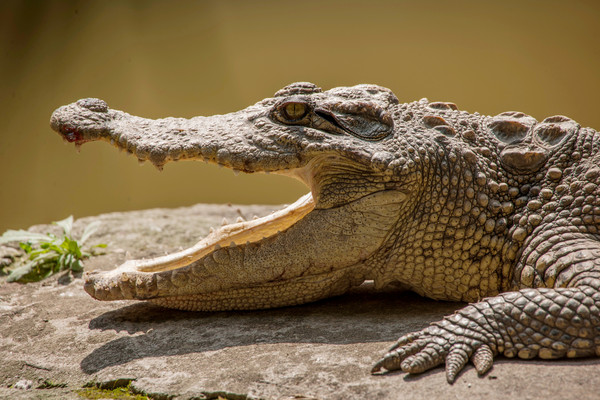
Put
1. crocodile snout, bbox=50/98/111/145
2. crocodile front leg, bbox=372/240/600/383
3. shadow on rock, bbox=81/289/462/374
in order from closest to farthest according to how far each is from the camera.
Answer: crocodile front leg, bbox=372/240/600/383, shadow on rock, bbox=81/289/462/374, crocodile snout, bbox=50/98/111/145

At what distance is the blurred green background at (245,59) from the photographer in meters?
6.76

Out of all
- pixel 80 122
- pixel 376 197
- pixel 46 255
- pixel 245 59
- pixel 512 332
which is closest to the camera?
pixel 512 332

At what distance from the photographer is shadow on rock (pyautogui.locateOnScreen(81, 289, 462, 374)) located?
125 inches

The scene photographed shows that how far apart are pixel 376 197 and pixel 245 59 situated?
445 cm

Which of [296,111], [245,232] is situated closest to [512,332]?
[296,111]

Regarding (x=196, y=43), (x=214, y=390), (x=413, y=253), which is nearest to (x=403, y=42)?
(x=196, y=43)

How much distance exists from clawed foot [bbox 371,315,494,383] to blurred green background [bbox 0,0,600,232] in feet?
15.0

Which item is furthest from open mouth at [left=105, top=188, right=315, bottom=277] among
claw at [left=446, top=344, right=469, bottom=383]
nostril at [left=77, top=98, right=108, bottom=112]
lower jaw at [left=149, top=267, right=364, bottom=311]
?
claw at [left=446, top=344, right=469, bottom=383]

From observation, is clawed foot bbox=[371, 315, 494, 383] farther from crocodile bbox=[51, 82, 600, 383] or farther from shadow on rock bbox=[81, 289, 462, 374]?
crocodile bbox=[51, 82, 600, 383]

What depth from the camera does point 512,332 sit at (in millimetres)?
2783

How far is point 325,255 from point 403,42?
4.25 metres

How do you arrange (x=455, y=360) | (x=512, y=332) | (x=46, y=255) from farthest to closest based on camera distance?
(x=46, y=255) < (x=512, y=332) < (x=455, y=360)

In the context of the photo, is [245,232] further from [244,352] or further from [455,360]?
[455,360]

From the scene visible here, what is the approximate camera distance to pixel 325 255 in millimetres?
3438
